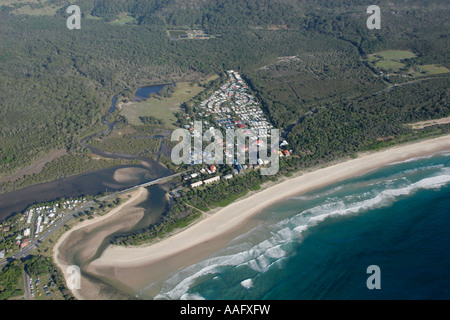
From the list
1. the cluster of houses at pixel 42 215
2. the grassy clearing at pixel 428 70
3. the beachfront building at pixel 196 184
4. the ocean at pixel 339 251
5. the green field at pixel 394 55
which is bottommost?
the ocean at pixel 339 251

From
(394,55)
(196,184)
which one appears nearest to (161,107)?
(196,184)

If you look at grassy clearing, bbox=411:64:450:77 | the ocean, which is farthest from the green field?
the ocean

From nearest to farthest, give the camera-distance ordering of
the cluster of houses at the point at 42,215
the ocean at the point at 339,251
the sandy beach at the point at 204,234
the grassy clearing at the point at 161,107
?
1. the ocean at the point at 339,251
2. the sandy beach at the point at 204,234
3. the cluster of houses at the point at 42,215
4. the grassy clearing at the point at 161,107

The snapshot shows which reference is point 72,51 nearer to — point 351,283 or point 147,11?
point 147,11

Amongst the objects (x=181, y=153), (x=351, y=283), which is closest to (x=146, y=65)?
(x=181, y=153)

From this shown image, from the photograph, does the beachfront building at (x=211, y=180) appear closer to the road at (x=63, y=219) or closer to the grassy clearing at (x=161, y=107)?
the road at (x=63, y=219)

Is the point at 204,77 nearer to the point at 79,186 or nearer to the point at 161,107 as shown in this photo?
the point at 161,107

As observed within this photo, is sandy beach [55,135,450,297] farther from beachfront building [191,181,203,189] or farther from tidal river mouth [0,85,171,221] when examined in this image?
tidal river mouth [0,85,171,221]

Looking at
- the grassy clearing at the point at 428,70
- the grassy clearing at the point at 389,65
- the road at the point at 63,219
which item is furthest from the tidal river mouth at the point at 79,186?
the grassy clearing at the point at 428,70
